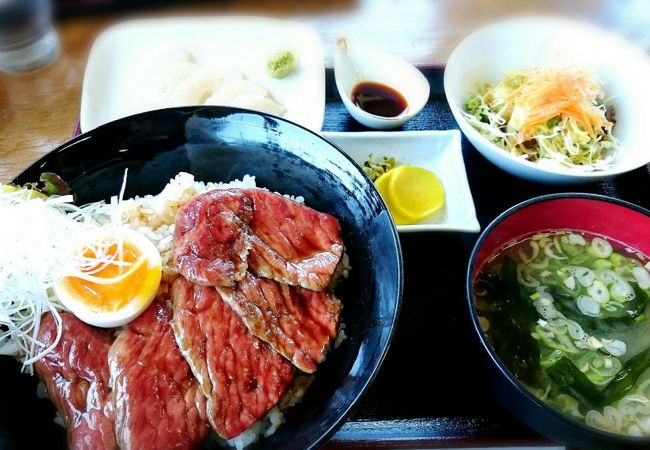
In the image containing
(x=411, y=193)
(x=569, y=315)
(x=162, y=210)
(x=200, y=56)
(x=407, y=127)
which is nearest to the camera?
(x=569, y=315)

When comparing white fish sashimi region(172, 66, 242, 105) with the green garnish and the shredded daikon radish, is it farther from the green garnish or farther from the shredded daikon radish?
the shredded daikon radish

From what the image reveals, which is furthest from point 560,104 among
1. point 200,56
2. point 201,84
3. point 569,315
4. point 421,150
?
point 200,56

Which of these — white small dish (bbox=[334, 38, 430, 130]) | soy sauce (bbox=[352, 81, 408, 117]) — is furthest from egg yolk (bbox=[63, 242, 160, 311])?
soy sauce (bbox=[352, 81, 408, 117])

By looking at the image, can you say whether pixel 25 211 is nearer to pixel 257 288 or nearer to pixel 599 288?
pixel 257 288

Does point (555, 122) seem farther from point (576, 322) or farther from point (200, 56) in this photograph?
point (200, 56)

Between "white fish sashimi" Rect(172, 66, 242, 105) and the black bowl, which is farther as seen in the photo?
"white fish sashimi" Rect(172, 66, 242, 105)

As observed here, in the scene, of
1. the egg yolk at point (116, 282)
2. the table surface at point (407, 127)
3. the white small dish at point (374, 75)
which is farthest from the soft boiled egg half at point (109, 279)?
the white small dish at point (374, 75)

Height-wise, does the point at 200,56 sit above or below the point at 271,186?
above
